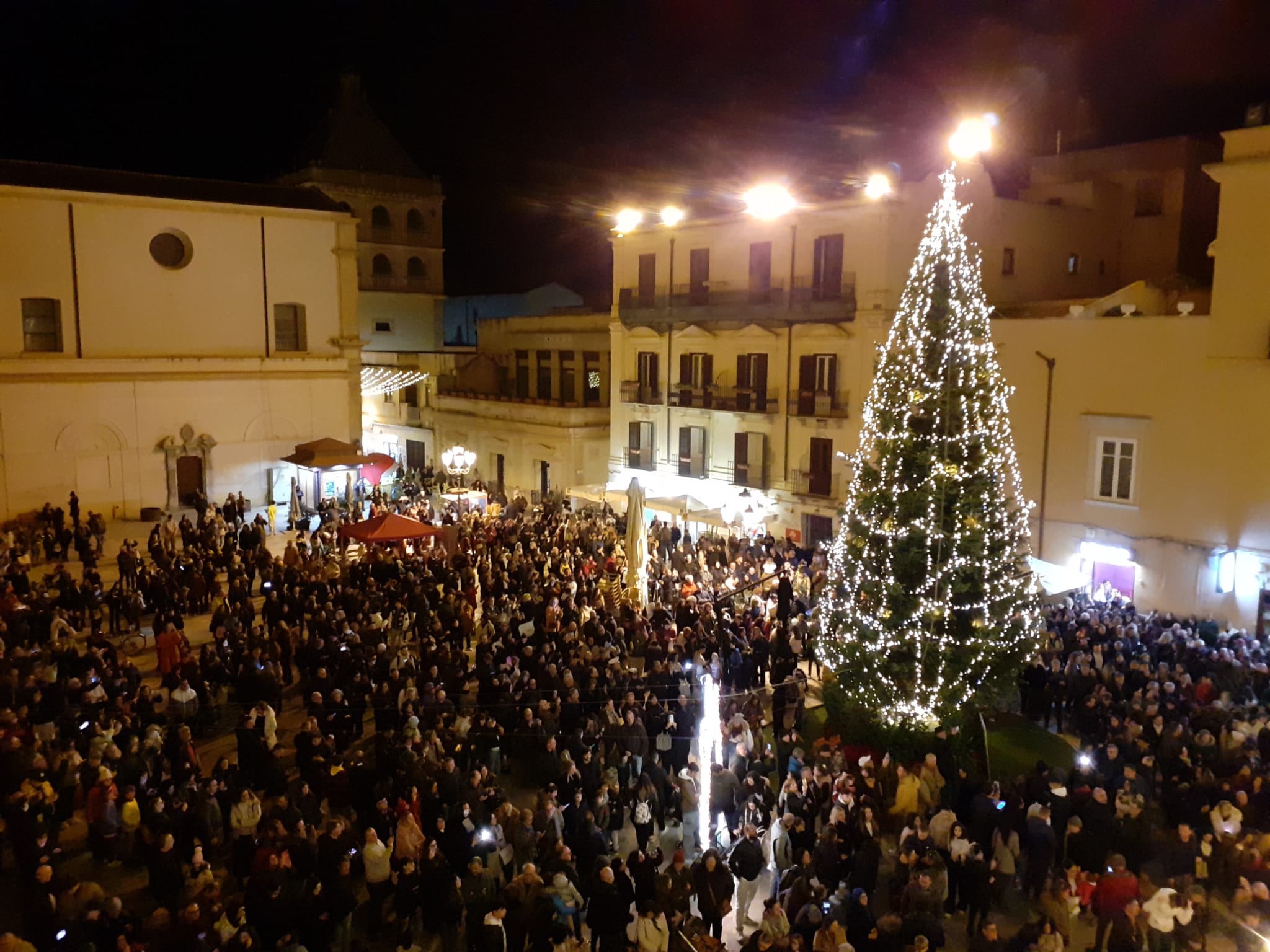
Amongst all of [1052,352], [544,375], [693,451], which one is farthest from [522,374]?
[1052,352]

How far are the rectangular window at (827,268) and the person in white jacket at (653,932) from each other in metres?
21.2

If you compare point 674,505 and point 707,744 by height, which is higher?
point 674,505

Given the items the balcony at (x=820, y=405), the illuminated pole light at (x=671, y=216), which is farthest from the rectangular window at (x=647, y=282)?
the balcony at (x=820, y=405)

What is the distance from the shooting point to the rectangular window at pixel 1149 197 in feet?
93.1

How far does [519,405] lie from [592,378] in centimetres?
315

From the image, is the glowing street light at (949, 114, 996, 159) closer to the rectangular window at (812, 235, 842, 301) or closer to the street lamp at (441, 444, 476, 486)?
the rectangular window at (812, 235, 842, 301)

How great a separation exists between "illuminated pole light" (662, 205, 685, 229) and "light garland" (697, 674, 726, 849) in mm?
19415

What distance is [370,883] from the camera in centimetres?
966

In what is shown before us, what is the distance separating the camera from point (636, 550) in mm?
19062

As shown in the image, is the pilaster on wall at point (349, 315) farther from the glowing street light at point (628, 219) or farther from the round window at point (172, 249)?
the glowing street light at point (628, 219)

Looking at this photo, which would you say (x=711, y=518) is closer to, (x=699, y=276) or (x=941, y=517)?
(x=699, y=276)

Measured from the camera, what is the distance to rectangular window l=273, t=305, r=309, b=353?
31.5 metres

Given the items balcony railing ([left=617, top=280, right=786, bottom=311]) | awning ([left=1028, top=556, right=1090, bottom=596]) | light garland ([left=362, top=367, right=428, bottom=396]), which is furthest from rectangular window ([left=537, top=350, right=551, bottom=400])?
awning ([left=1028, top=556, right=1090, bottom=596])

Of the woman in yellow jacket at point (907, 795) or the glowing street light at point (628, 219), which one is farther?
the glowing street light at point (628, 219)
